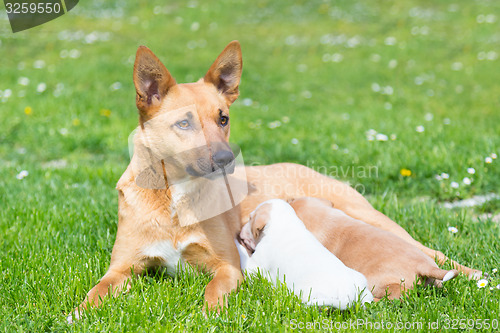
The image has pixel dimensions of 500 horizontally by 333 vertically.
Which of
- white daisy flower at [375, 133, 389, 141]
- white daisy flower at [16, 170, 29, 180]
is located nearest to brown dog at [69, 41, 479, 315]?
white daisy flower at [16, 170, 29, 180]

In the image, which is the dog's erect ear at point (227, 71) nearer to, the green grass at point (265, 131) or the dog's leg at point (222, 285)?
the dog's leg at point (222, 285)

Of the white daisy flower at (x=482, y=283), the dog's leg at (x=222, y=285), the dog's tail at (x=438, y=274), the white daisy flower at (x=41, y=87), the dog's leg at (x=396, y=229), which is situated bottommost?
the white daisy flower at (x=41, y=87)

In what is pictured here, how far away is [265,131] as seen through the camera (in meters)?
6.56

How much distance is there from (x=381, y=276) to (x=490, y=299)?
608 millimetres

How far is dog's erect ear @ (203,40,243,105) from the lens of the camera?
3.29 metres

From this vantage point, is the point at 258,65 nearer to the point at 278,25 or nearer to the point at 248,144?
the point at 278,25

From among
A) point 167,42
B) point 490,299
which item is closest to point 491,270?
point 490,299

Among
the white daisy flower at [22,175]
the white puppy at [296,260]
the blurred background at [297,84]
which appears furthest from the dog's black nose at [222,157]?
the white daisy flower at [22,175]

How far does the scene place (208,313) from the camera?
268cm

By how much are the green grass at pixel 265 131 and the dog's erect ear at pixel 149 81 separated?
1.09 metres

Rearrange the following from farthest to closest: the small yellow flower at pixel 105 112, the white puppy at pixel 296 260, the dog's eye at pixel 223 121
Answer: the small yellow flower at pixel 105 112 → the dog's eye at pixel 223 121 → the white puppy at pixel 296 260

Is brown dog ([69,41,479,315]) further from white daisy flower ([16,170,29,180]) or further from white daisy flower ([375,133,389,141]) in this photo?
white daisy flower ([375,133,389,141])

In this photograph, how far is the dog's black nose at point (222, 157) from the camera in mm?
2861

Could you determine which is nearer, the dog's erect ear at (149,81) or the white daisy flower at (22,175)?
the dog's erect ear at (149,81)
